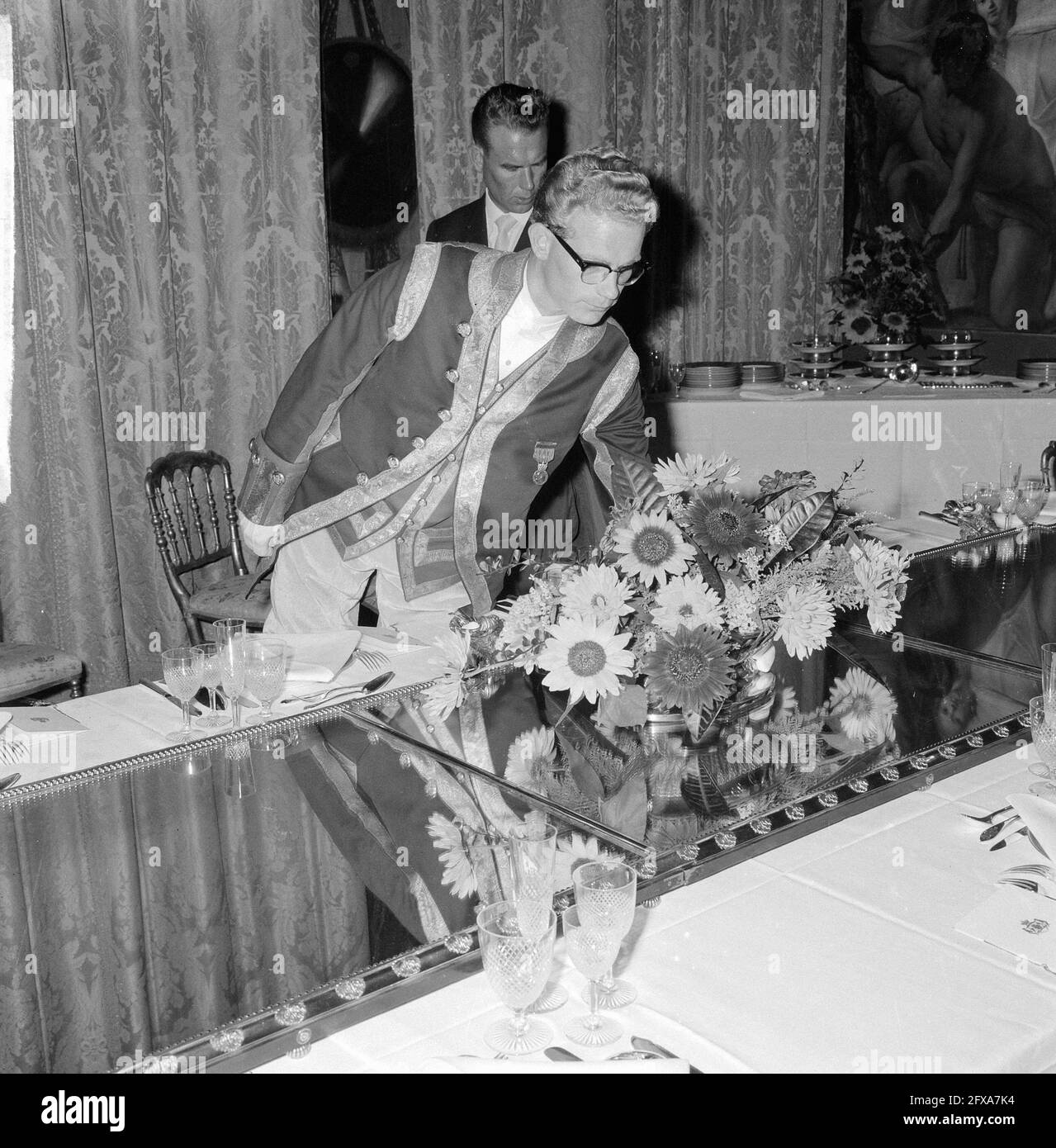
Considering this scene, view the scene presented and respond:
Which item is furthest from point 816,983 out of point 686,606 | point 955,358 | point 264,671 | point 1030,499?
point 955,358

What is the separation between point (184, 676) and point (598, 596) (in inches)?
23.5

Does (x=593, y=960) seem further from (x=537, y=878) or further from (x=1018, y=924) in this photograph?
(x=1018, y=924)

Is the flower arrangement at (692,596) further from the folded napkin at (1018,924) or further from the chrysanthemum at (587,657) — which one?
the folded napkin at (1018,924)

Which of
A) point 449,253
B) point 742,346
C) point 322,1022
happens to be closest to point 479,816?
point 322,1022

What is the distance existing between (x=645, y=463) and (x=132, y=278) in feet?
7.33

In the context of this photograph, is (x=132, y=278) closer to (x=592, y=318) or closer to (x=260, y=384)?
(x=260, y=384)

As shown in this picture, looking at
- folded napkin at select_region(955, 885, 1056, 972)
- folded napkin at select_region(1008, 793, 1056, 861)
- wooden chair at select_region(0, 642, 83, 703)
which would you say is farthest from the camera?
wooden chair at select_region(0, 642, 83, 703)

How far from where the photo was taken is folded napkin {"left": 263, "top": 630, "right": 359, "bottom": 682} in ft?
6.23

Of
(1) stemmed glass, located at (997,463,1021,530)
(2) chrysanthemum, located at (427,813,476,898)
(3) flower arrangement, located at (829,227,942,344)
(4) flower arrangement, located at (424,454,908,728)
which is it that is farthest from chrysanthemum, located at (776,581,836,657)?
(3) flower arrangement, located at (829,227,942,344)

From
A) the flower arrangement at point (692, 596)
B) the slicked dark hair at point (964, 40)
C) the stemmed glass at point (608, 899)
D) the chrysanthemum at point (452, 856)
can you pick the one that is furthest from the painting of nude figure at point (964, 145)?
the stemmed glass at point (608, 899)

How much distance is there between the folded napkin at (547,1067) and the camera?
984 mm

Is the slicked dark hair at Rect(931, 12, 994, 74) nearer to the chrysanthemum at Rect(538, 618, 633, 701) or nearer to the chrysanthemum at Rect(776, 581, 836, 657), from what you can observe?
the chrysanthemum at Rect(776, 581, 836, 657)

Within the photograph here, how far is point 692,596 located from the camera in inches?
60.9

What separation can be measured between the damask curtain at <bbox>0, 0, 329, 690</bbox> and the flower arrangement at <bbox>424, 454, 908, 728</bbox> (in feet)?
8.18
